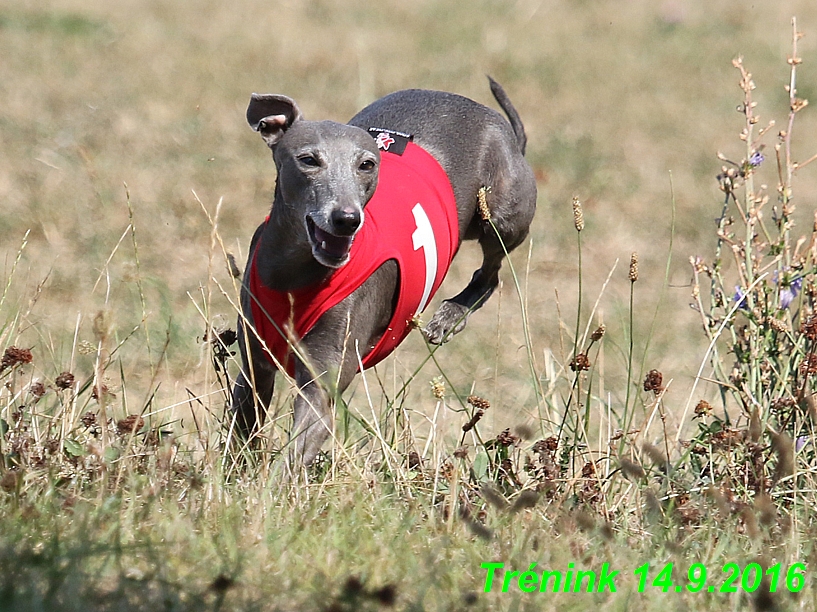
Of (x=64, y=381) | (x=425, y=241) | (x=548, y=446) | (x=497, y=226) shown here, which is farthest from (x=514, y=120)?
(x=64, y=381)

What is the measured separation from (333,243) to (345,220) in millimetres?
161

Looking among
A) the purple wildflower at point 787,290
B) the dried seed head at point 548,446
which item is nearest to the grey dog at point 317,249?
the dried seed head at point 548,446

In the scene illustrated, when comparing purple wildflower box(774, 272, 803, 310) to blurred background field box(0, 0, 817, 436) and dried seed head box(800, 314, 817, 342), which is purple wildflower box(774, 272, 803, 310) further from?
blurred background field box(0, 0, 817, 436)

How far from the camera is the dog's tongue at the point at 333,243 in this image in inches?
138

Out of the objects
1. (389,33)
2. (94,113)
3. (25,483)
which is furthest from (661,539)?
(389,33)

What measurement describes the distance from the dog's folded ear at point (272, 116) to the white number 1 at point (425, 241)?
1.75 feet

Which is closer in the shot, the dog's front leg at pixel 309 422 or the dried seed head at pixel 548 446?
the dried seed head at pixel 548 446

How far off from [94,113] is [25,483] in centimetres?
647

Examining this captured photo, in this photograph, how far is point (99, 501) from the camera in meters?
2.68

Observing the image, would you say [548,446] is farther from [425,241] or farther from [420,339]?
[420,339]

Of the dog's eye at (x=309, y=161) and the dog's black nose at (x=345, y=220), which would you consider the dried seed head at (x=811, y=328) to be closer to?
the dog's black nose at (x=345, y=220)

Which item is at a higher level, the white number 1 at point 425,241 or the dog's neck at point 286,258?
the white number 1 at point 425,241

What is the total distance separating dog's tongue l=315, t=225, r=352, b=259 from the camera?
351cm

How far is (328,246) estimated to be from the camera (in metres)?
3.52
